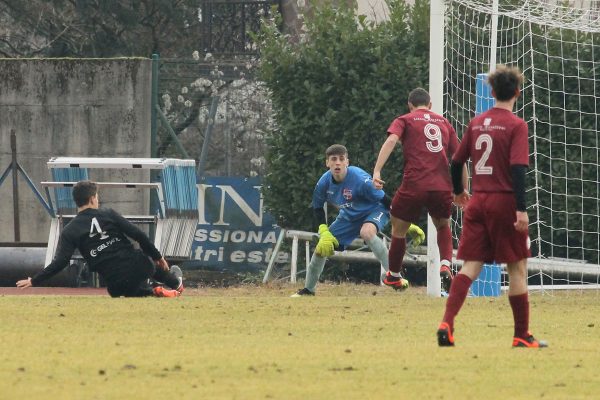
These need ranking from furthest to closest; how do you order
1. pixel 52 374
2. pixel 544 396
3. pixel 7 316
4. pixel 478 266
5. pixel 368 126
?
pixel 368 126 < pixel 7 316 < pixel 478 266 < pixel 52 374 < pixel 544 396

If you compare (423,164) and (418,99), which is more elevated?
(418,99)

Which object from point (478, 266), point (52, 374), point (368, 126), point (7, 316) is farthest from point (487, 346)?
point (368, 126)

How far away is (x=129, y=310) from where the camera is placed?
1289 centimetres

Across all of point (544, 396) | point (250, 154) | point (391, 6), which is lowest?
point (544, 396)

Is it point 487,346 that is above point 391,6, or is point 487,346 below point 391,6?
→ below

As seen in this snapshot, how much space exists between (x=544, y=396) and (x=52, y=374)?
2.62 m

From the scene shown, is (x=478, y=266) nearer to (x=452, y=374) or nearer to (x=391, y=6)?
(x=452, y=374)

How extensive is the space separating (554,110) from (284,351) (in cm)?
1014

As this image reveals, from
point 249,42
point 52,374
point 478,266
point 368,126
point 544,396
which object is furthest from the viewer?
point 249,42

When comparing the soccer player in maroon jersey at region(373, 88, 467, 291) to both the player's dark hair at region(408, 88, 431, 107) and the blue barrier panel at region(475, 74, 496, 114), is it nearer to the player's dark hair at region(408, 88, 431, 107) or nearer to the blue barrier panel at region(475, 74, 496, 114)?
the player's dark hair at region(408, 88, 431, 107)

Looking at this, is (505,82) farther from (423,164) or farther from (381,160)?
(423,164)

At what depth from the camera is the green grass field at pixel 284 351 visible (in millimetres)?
8008

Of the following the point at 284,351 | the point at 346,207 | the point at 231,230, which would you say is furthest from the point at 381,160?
the point at 231,230

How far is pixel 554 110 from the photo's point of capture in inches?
753
